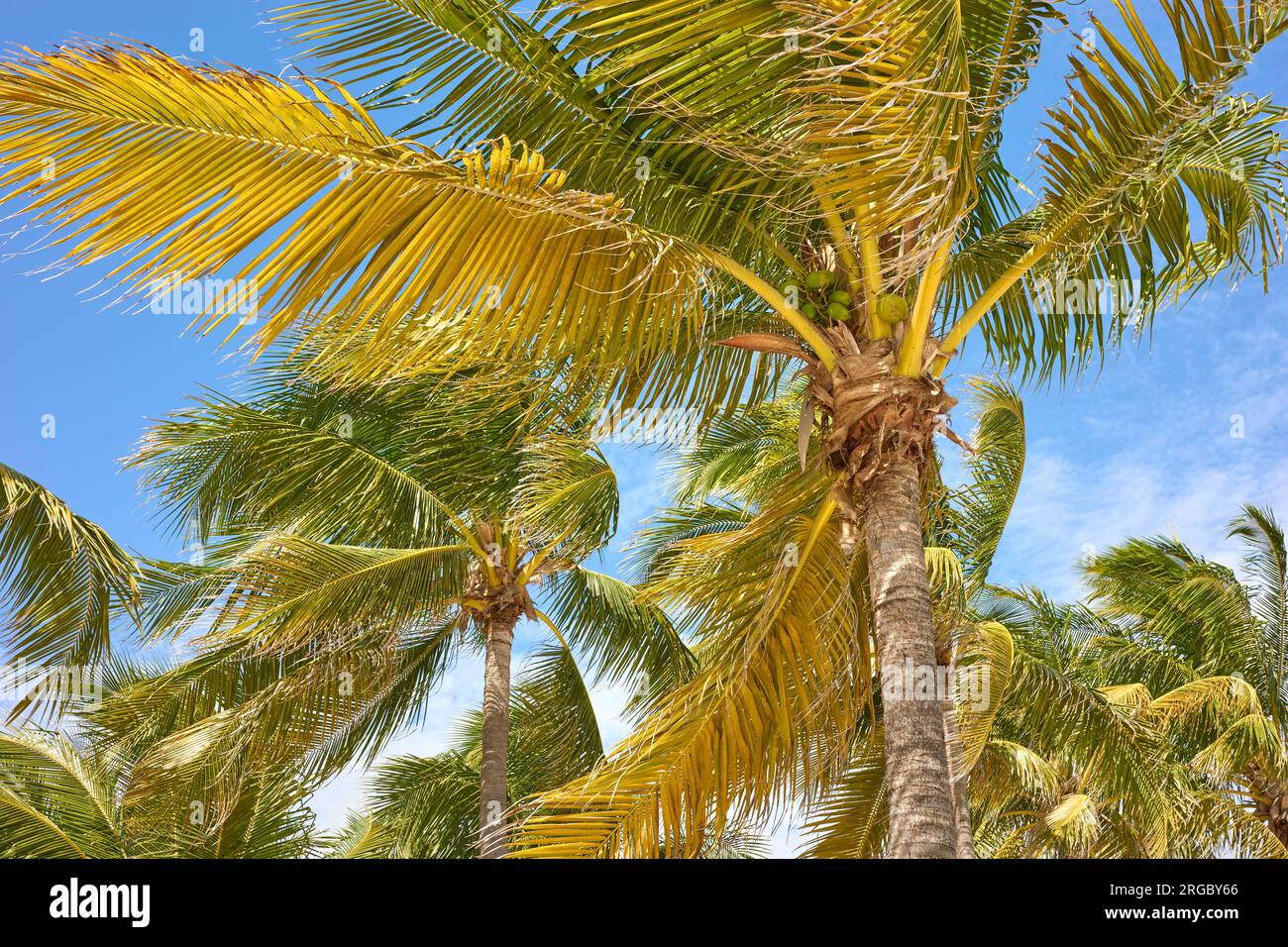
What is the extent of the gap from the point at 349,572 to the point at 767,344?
4427 millimetres

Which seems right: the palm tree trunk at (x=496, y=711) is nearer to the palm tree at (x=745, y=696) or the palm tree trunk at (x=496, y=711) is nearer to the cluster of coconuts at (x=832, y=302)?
the palm tree at (x=745, y=696)

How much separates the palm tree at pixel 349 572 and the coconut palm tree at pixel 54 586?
0.87 m

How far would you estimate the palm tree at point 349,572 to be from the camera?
28.5 ft

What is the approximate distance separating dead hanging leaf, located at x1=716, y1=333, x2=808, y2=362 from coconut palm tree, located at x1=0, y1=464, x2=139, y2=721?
4.37 meters

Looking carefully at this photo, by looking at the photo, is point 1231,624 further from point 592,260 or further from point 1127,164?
point 592,260

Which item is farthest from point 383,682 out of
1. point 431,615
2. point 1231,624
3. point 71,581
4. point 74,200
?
point 1231,624

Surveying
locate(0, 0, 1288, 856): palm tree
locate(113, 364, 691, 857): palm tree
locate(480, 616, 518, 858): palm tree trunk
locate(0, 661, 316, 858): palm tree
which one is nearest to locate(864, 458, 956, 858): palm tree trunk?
locate(0, 0, 1288, 856): palm tree

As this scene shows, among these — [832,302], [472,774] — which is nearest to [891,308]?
[832,302]

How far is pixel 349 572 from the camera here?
8562 millimetres
